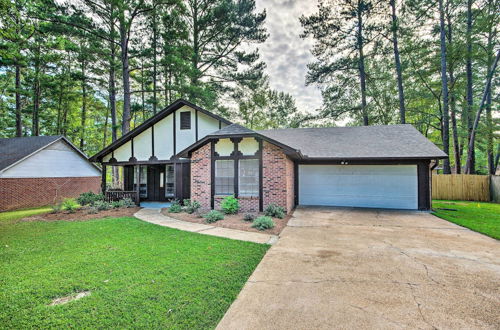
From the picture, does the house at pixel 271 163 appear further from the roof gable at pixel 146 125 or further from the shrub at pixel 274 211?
the shrub at pixel 274 211

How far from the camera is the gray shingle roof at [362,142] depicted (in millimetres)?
9352

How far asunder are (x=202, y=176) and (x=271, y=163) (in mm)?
3077

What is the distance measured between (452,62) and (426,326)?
65.9ft

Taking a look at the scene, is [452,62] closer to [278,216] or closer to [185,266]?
[278,216]

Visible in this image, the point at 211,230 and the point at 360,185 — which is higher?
the point at 360,185

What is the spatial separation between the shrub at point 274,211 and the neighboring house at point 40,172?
14067 millimetres

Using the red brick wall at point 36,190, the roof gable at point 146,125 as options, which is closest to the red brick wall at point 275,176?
the roof gable at point 146,125

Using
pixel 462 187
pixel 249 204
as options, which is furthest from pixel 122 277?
pixel 462 187

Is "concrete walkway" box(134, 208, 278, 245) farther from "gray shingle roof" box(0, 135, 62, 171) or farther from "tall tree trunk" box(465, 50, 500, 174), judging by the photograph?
"tall tree trunk" box(465, 50, 500, 174)

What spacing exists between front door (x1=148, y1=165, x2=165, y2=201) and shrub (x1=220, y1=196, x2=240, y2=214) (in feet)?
18.1

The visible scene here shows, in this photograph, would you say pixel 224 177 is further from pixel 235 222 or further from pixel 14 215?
pixel 14 215

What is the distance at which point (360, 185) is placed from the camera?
33.1 feet

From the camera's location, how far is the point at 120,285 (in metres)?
3.15

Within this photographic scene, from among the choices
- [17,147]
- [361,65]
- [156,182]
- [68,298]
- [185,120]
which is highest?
[361,65]
